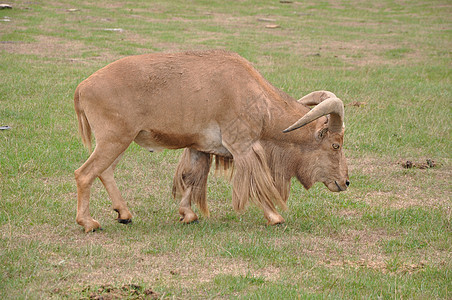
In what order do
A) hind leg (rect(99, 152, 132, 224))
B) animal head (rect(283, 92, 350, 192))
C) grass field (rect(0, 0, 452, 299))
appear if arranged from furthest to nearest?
animal head (rect(283, 92, 350, 192))
hind leg (rect(99, 152, 132, 224))
grass field (rect(0, 0, 452, 299))

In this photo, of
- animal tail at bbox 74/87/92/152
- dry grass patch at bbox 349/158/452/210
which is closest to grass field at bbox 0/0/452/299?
dry grass patch at bbox 349/158/452/210

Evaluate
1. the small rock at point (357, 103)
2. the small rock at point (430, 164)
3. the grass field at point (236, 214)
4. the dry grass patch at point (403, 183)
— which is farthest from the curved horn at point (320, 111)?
the small rock at point (357, 103)

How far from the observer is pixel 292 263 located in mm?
6387

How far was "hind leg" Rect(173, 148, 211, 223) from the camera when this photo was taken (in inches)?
313

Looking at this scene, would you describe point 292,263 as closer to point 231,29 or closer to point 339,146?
point 339,146

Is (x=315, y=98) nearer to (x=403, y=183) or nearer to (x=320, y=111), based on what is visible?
(x=320, y=111)

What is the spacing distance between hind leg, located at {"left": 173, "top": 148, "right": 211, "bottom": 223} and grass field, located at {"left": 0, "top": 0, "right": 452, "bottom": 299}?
310 millimetres

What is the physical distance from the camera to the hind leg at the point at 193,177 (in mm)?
7941

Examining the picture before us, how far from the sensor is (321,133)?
7793 mm

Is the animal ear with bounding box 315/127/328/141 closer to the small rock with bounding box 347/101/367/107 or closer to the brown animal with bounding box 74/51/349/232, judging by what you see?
the brown animal with bounding box 74/51/349/232

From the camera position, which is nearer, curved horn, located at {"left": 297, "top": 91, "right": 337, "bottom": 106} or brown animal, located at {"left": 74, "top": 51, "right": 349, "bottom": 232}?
brown animal, located at {"left": 74, "top": 51, "right": 349, "bottom": 232}

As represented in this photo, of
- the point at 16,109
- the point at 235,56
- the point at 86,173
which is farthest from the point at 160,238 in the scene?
the point at 16,109

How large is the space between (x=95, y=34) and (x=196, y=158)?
15.6 m

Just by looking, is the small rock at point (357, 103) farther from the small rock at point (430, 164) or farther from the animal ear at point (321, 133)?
the animal ear at point (321, 133)
